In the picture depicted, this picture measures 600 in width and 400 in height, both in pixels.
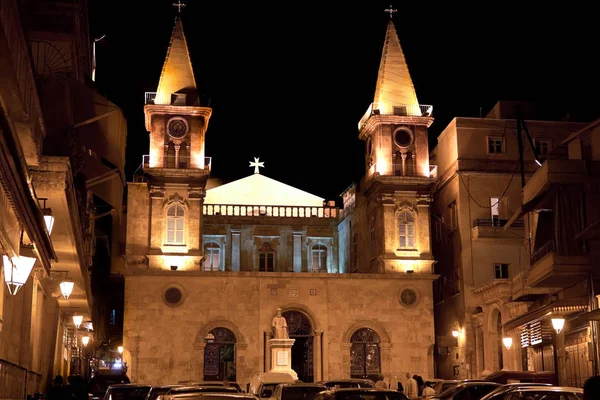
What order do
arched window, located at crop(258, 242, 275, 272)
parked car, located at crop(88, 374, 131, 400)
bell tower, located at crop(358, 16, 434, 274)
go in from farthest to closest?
arched window, located at crop(258, 242, 275, 272)
bell tower, located at crop(358, 16, 434, 274)
parked car, located at crop(88, 374, 131, 400)

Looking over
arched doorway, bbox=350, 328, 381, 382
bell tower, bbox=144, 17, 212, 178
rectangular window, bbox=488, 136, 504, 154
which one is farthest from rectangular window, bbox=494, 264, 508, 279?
bell tower, bbox=144, 17, 212, 178

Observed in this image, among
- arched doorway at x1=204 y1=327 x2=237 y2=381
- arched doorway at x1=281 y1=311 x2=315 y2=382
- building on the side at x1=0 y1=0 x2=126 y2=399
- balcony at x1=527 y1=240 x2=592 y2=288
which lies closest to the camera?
building on the side at x1=0 y1=0 x2=126 y2=399

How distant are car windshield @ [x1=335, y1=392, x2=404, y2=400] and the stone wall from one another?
87.2ft

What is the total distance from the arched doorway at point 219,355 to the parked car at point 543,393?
27698mm

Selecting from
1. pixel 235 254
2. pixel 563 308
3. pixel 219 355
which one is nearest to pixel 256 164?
pixel 235 254

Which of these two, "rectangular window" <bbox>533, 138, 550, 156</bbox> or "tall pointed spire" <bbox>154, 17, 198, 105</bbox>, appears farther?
"tall pointed spire" <bbox>154, 17, 198, 105</bbox>

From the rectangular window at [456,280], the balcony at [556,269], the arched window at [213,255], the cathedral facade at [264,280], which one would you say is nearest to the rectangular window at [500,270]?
the rectangular window at [456,280]

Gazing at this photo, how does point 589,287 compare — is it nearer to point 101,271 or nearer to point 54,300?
point 54,300

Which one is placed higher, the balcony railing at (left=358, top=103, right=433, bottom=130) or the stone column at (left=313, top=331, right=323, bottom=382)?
the balcony railing at (left=358, top=103, right=433, bottom=130)

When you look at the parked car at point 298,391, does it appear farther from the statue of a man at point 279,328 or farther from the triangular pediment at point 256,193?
the triangular pediment at point 256,193

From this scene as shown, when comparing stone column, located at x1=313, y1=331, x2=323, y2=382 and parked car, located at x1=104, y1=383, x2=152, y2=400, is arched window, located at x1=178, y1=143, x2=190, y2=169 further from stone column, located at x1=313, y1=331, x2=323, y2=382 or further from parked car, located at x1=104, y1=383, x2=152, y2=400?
parked car, located at x1=104, y1=383, x2=152, y2=400

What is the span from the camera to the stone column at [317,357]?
40.5m

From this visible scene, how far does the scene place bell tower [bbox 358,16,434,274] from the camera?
4284cm

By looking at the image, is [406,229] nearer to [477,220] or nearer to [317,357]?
[477,220]
